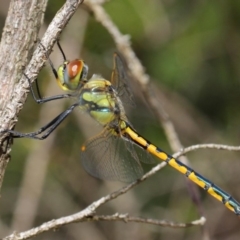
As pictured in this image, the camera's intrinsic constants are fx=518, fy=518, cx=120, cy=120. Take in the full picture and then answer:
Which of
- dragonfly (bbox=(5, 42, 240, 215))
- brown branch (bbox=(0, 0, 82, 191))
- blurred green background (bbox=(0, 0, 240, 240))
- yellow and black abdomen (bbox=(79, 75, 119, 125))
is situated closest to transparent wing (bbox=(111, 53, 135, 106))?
dragonfly (bbox=(5, 42, 240, 215))

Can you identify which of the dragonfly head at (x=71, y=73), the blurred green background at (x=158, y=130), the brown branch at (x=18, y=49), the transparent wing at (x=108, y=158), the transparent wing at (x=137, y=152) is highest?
the blurred green background at (x=158, y=130)

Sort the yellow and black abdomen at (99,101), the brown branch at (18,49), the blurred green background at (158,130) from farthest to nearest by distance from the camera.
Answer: the blurred green background at (158,130) < the yellow and black abdomen at (99,101) < the brown branch at (18,49)

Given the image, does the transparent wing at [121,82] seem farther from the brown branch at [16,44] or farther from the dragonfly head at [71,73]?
the brown branch at [16,44]

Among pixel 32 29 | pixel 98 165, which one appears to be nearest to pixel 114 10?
pixel 98 165

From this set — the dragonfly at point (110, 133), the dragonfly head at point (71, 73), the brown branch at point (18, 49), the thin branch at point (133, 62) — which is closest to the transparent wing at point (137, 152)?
the dragonfly at point (110, 133)

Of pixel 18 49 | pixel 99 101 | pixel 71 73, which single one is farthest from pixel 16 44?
pixel 99 101

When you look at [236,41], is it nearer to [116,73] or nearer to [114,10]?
[114,10]

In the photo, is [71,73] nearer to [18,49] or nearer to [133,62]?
[133,62]
